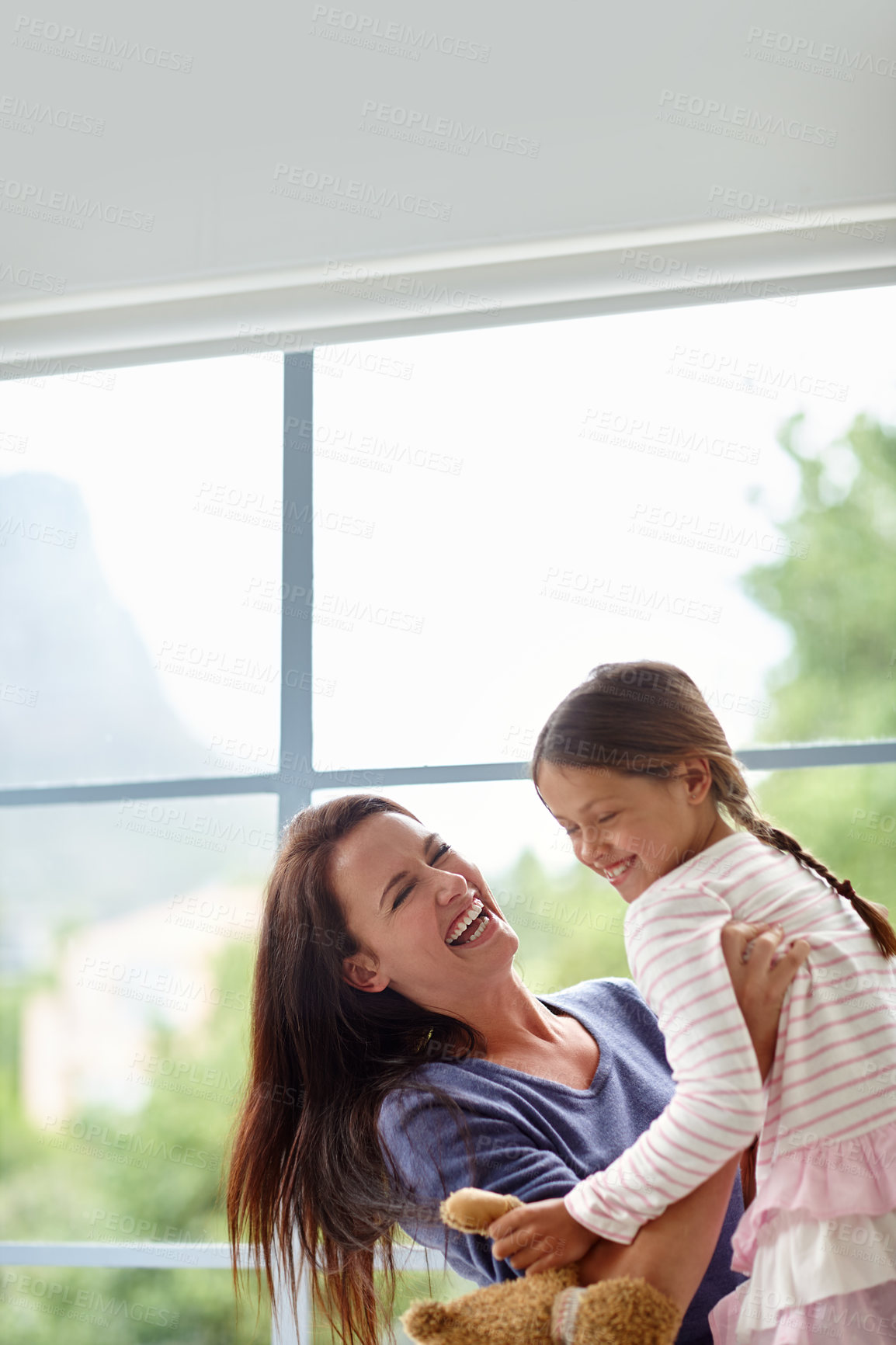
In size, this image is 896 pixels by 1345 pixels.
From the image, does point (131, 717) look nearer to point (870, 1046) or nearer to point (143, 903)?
point (143, 903)

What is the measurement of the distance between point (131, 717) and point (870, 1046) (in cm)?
171

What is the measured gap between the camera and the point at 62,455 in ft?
8.06

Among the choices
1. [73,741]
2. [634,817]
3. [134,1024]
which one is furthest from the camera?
[73,741]

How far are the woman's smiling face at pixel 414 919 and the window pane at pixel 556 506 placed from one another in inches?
22.1

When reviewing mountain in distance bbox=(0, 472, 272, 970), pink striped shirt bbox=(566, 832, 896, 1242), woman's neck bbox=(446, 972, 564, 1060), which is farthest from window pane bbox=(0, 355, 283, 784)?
pink striped shirt bbox=(566, 832, 896, 1242)

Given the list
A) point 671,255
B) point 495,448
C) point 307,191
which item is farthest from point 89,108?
point 671,255

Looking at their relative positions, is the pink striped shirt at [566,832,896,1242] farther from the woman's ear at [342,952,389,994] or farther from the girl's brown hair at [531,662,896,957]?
the woman's ear at [342,952,389,994]

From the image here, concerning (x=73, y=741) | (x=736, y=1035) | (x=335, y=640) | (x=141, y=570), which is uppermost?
(x=141, y=570)

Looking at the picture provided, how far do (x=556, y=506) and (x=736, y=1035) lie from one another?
4.27 feet

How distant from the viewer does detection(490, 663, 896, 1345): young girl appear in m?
1.12

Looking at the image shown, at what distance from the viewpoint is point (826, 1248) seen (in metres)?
1.13

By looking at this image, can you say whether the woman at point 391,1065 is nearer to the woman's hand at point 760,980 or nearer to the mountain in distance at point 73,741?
the woman's hand at point 760,980

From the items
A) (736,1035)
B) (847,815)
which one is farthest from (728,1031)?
(847,815)

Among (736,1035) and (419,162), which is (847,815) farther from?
(419,162)
